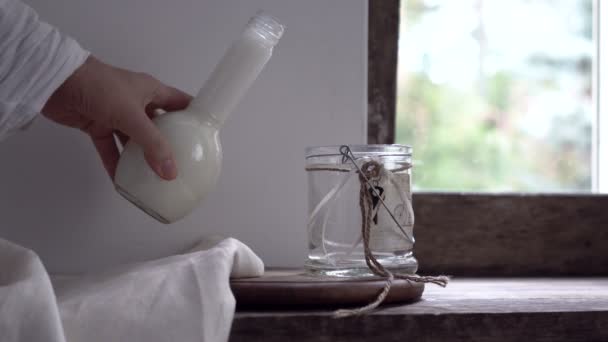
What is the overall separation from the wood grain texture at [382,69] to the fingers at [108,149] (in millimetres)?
332

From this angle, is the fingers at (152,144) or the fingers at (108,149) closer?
the fingers at (152,144)

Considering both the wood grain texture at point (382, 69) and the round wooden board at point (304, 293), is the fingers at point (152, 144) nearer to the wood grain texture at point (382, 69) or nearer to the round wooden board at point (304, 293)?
the round wooden board at point (304, 293)

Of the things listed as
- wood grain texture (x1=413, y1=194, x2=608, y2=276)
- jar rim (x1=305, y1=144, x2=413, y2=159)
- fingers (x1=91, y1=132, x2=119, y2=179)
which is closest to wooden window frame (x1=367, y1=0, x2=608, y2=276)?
wood grain texture (x1=413, y1=194, x2=608, y2=276)

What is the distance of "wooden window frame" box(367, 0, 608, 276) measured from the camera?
887 mm

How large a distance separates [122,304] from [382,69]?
20.7 inches

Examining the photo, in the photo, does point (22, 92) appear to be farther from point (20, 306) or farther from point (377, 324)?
point (377, 324)

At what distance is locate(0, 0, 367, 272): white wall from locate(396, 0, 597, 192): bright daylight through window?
0.18 metres

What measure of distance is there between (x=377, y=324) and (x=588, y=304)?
199mm

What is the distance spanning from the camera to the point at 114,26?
0.80 m

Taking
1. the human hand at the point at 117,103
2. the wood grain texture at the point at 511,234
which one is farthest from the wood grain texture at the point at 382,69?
the human hand at the point at 117,103

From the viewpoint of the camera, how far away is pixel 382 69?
35.0 inches

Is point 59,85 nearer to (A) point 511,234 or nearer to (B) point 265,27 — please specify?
(B) point 265,27

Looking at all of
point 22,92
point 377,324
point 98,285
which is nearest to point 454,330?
point 377,324

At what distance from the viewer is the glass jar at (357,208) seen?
635 mm
